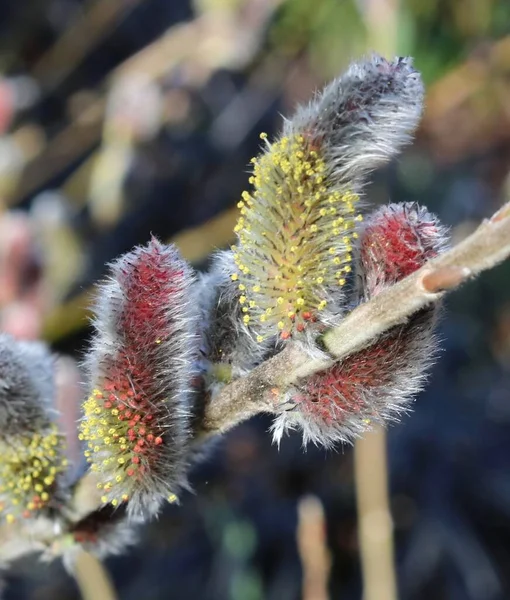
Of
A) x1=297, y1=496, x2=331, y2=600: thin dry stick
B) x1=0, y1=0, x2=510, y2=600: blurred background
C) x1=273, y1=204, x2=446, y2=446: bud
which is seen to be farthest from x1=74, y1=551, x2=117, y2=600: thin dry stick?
x1=273, y1=204, x2=446, y2=446: bud

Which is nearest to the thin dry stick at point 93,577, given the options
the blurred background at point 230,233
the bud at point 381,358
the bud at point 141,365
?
the blurred background at point 230,233

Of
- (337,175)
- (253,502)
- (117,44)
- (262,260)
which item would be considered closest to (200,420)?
(262,260)

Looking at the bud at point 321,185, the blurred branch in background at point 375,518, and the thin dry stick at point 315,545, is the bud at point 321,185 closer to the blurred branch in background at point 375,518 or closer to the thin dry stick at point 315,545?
the thin dry stick at point 315,545

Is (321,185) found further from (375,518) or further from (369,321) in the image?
(375,518)

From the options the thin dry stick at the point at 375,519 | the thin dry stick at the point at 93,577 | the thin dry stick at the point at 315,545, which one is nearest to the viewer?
the thin dry stick at the point at 315,545

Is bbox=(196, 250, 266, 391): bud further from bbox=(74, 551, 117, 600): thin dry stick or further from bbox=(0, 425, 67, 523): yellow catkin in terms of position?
bbox=(74, 551, 117, 600): thin dry stick

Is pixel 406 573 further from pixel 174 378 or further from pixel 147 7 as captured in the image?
pixel 147 7
